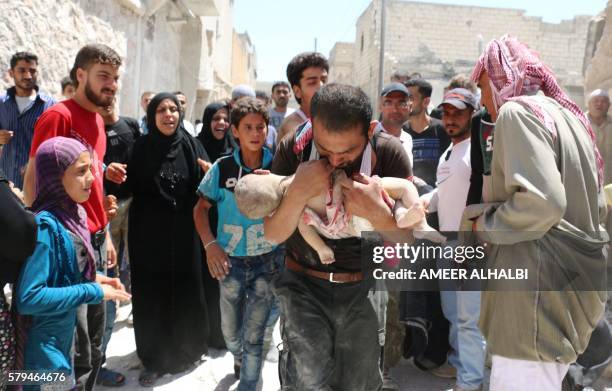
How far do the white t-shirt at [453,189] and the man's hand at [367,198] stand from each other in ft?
4.55

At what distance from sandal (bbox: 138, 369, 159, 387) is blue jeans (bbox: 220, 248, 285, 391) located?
2.01 ft

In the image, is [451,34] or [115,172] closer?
[115,172]

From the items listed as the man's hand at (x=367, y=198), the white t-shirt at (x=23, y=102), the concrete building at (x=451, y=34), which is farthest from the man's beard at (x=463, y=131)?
the concrete building at (x=451, y=34)

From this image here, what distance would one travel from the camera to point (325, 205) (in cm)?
174

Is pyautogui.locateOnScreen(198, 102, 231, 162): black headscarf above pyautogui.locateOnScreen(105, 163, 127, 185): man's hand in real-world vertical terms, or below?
above

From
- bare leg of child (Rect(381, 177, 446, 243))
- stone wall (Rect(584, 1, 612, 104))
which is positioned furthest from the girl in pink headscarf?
stone wall (Rect(584, 1, 612, 104))

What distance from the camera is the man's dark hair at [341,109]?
155 centimetres

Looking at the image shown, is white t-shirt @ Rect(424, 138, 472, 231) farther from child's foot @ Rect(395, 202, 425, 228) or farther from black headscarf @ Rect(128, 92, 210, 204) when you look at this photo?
black headscarf @ Rect(128, 92, 210, 204)

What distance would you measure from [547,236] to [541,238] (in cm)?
2

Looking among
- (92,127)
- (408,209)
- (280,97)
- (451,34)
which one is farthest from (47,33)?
(451,34)

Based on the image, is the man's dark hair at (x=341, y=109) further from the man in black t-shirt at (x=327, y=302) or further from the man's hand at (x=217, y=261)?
the man's hand at (x=217, y=261)

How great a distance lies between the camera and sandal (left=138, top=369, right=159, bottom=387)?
3.11 metres

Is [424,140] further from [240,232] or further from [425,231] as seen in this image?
[425,231]

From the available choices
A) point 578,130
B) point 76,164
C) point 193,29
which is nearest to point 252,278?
point 76,164
